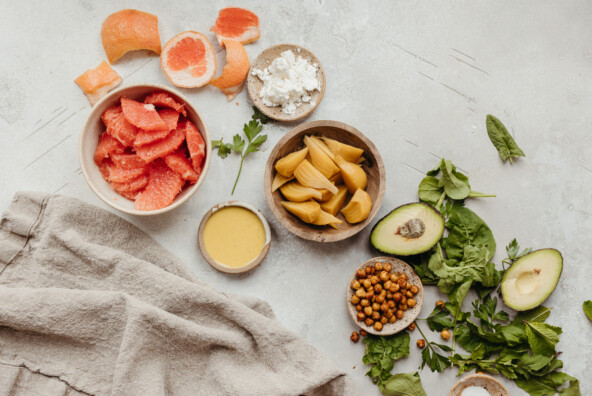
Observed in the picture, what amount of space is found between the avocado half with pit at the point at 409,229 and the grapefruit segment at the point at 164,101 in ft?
2.94

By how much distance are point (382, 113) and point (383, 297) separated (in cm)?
77

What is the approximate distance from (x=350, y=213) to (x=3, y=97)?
4.85 feet

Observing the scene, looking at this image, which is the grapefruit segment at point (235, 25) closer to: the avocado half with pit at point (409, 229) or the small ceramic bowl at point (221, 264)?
the small ceramic bowl at point (221, 264)

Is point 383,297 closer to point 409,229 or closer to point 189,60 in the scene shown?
point 409,229

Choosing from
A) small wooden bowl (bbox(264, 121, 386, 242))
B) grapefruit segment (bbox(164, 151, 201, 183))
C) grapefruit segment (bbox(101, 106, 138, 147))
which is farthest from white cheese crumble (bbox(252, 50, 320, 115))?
grapefruit segment (bbox(101, 106, 138, 147))

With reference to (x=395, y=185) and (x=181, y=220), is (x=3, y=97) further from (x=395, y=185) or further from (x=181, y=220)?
(x=395, y=185)

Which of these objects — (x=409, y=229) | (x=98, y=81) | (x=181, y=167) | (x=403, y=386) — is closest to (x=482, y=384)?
(x=403, y=386)

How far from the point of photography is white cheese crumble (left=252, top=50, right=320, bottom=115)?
2021 mm

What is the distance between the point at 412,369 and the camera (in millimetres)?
2109

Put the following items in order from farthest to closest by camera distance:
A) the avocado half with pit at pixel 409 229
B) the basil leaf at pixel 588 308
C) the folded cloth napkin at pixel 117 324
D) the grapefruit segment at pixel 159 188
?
1. the basil leaf at pixel 588 308
2. the avocado half with pit at pixel 409 229
3. the grapefruit segment at pixel 159 188
4. the folded cloth napkin at pixel 117 324

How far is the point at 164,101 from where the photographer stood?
190cm

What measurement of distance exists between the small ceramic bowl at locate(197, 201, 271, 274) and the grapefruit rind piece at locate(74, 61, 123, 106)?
0.65 m

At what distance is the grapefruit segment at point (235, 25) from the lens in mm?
2084

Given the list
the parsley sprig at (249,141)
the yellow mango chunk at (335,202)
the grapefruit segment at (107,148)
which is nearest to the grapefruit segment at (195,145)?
the parsley sprig at (249,141)
